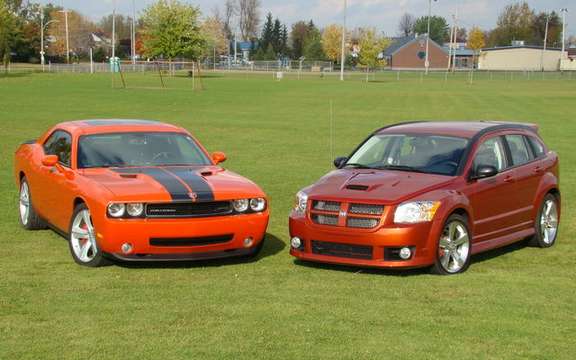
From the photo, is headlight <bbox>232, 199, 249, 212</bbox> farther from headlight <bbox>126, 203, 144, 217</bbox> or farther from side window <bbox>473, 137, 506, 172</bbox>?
side window <bbox>473, 137, 506, 172</bbox>

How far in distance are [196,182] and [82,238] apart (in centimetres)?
124

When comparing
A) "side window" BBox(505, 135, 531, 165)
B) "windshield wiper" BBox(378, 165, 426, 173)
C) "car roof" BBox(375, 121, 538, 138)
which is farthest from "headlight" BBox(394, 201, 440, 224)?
"side window" BBox(505, 135, 531, 165)

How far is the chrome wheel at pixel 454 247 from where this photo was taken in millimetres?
8602

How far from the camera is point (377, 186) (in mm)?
8703

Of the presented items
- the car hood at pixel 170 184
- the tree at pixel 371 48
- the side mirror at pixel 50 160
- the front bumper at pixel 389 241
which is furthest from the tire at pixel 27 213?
the tree at pixel 371 48

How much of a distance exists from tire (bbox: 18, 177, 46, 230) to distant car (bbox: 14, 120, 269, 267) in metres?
0.21

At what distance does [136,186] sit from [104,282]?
3.46ft

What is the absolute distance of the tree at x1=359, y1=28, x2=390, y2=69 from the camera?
98.1m

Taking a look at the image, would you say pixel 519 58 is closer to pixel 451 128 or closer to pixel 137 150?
pixel 451 128

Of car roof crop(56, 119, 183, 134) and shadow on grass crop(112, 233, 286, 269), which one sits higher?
car roof crop(56, 119, 183, 134)

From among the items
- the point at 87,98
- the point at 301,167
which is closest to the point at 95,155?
the point at 301,167

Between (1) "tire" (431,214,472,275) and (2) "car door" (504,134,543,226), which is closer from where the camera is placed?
(1) "tire" (431,214,472,275)

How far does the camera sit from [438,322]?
6.80 metres

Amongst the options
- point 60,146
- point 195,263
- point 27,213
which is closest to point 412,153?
point 195,263
